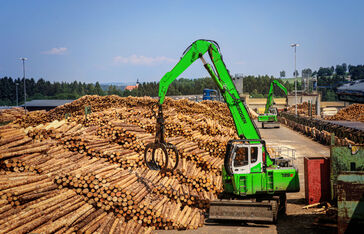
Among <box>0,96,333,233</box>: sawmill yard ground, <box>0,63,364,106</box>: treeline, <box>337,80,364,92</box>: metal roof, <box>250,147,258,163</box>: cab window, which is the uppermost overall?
<box>0,63,364,106</box>: treeline

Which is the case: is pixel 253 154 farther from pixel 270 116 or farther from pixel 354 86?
pixel 270 116

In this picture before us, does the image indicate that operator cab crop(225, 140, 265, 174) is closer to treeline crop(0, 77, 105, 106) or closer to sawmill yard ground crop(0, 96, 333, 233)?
sawmill yard ground crop(0, 96, 333, 233)

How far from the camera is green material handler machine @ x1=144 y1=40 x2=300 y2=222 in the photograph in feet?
37.5

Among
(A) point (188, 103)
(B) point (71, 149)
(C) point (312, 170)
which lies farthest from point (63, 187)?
(A) point (188, 103)

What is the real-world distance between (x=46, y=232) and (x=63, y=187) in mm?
2279

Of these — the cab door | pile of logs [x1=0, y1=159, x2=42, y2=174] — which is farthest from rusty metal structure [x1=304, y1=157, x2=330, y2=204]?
pile of logs [x1=0, y1=159, x2=42, y2=174]

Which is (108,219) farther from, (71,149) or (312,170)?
(312,170)

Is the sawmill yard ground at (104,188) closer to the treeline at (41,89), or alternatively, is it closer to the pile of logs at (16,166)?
the pile of logs at (16,166)

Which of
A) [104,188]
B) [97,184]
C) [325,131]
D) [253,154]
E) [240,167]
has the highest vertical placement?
[253,154]

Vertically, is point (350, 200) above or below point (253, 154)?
below

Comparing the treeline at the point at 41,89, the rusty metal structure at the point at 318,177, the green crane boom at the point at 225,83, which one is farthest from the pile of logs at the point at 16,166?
the treeline at the point at 41,89

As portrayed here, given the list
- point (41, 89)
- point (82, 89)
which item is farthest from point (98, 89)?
point (41, 89)

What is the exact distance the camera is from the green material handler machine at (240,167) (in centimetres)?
1144

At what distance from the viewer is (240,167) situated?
11883mm
